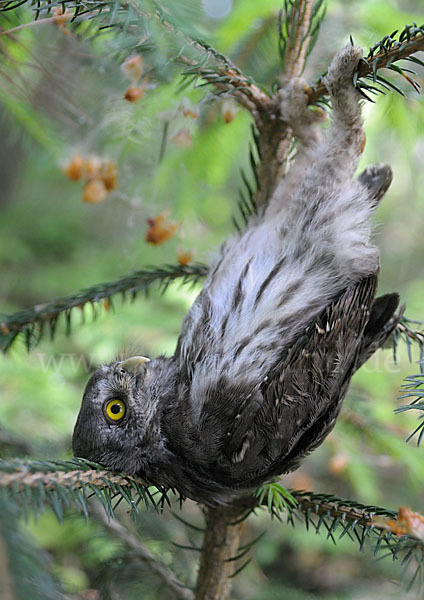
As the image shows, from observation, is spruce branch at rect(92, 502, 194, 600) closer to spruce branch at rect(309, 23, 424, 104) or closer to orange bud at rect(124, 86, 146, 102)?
orange bud at rect(124, 86, 146, 102)

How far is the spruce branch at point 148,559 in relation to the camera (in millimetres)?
2303

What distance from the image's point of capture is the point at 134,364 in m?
2.22

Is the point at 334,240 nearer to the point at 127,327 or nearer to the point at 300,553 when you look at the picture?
the point at 127,327

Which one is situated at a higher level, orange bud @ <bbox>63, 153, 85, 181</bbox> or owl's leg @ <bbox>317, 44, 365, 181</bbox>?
orange bud @ <bbox>63, 153, 85, 181</bbox>

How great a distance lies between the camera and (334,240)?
2367mm

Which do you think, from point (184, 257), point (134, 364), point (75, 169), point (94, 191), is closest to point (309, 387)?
point (134, 364)

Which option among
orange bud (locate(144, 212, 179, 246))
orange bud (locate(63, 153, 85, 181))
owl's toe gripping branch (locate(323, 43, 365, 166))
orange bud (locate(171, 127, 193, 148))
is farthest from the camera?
orange bud (locate(63, 153, 85, 181))

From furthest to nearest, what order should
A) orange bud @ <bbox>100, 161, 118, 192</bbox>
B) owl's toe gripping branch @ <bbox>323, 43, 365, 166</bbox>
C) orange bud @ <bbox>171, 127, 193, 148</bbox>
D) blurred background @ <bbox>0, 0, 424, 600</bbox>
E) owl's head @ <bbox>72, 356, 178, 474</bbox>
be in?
orange bud @ <bbox>100, 161, 118, 192</bbox>, orange bud @ <bbox>171, 127, 193, 148</bbox>, blurred background @ <bbox>0, 0, 424, 600</bbox>, owl's head @ <bbox>72, 356, 178, 474</bbox>, owl's toe gripping branch @ <bbox>323, 43, 365, 166</bbox>

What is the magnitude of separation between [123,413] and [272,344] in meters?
0.70

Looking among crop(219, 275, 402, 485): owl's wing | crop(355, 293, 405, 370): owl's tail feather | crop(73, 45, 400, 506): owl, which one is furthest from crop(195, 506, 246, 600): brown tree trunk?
crop(355, 293, 405, 370): owl's tail feather

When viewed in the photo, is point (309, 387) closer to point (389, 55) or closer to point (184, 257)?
point (184, 257)

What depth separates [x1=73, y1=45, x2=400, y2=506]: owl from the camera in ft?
6.64

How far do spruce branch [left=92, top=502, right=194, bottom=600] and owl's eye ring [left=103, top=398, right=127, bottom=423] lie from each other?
493 mm

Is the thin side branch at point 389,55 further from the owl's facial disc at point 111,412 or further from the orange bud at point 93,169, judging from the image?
the orange bud at point 93,169
